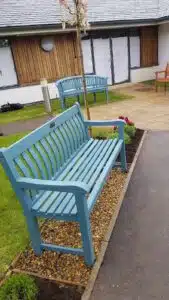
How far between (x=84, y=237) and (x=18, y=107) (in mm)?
8170

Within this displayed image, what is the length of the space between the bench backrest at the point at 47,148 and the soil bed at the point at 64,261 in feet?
2.09

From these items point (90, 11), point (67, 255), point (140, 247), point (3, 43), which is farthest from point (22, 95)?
point (140, 247)

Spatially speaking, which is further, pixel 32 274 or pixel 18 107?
pixel 18 107

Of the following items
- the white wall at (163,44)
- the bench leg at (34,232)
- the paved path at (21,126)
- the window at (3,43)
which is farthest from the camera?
the white wall at (163,44)

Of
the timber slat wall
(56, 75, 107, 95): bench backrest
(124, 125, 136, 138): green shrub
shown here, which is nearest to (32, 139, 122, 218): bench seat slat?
(124, 125, 136, 138): green shrub

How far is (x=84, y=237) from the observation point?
7.64 feet

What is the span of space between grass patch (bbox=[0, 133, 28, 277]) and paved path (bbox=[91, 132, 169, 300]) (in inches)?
37.1

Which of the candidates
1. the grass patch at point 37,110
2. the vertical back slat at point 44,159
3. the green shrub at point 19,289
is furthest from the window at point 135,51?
the green shrub at point 19,289

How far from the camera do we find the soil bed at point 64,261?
2193 millimetres

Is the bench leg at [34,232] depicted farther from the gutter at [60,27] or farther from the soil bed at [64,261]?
the gutter at [60,27]

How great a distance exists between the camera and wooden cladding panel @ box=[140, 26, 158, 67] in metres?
12.7

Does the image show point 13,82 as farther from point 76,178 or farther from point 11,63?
point 76,178

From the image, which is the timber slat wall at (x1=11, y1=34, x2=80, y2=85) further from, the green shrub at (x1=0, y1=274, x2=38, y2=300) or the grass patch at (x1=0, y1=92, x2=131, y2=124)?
the green shrub at (x1=0, y1=274, x2=38, y2=300)

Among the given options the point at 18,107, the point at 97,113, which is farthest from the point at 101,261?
the point at 18,107
